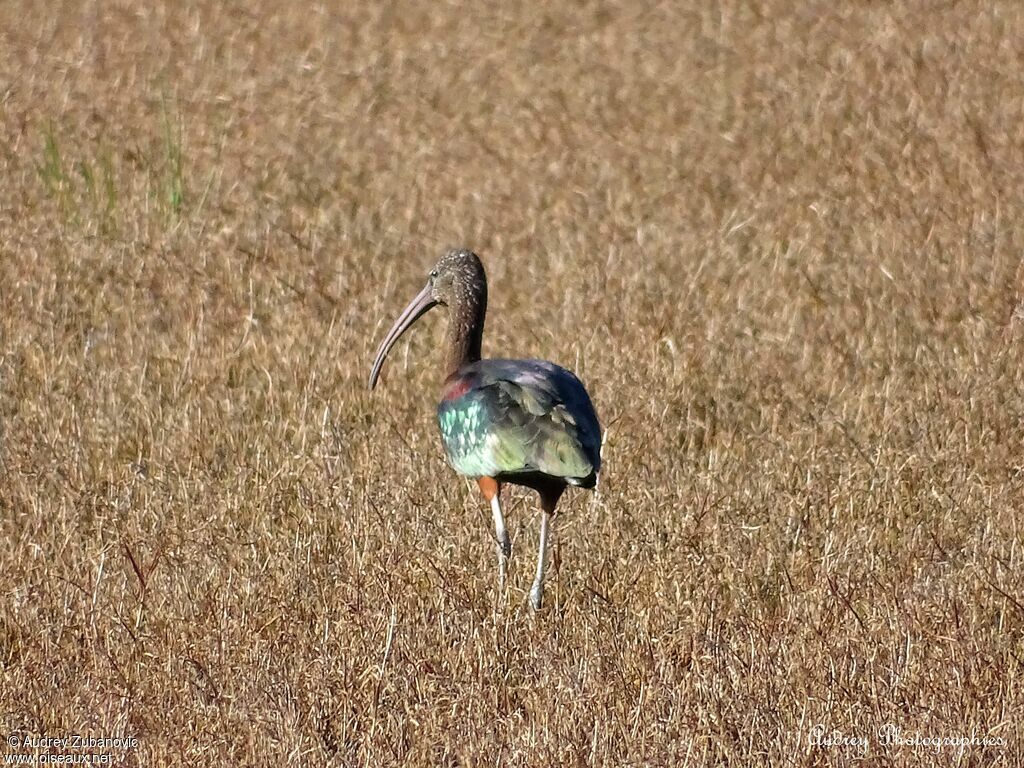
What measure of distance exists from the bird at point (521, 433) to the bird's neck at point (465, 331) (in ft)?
0.50

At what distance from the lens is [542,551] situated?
5.76 m

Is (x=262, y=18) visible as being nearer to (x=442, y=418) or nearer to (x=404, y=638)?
(x=442, y=418)

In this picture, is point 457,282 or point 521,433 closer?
point 521,433

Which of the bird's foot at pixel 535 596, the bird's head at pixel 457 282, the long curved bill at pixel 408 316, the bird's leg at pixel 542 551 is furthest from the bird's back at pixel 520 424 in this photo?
the long curved bill at pixel 408 316

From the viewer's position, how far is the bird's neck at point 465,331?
21.7 ft

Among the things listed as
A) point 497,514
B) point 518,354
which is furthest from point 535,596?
point 518,354

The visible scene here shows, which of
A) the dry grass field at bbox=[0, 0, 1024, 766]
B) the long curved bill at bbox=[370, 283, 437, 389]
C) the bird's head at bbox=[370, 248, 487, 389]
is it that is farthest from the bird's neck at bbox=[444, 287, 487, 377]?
the dry grass field at bbox=[0, 0, 1024, 766]

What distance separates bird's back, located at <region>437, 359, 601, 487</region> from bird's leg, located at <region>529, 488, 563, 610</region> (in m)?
0.15

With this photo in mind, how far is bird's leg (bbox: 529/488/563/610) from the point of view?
570 centimetres

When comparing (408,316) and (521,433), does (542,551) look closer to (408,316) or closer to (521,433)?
(521,433)

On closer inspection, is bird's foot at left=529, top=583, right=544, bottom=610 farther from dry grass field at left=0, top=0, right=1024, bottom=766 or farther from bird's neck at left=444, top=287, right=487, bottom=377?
bird's neck at left=444, top=287, right=487, bottom=377

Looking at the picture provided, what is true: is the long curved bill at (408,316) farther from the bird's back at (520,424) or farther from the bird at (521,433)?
the bird's back at (520,424)

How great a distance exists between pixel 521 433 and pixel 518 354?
7.80 feet

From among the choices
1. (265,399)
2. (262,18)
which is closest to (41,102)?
(262,18)
